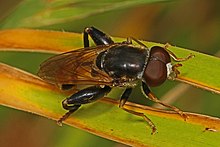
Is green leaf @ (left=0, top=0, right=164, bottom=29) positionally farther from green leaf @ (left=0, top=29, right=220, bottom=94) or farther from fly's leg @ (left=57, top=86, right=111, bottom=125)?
fly's leg @ (left=57, top=86, right=111, bottom=125)

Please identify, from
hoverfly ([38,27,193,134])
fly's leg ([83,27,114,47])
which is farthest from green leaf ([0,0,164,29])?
hoverfly ([38,27,193,134])

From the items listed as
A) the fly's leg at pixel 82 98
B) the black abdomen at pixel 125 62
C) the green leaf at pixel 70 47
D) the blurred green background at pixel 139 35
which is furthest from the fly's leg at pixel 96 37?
the blurred green background at pixel 139 35

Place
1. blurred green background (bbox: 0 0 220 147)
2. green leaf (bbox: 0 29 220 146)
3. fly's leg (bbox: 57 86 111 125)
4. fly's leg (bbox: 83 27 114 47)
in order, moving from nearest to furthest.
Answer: green leaf (bbox: 0 29 220 146)
fly's leg (bbox: 57 86 111 125)
fly's leg (bbox: 83 27 114 47)
blurred green background (bbox: 0 0 220 147)

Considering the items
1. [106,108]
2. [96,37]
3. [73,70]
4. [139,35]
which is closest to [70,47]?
[73,70]

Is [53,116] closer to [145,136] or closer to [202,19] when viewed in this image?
[145,136]

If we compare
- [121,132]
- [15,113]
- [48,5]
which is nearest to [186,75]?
[121,132]

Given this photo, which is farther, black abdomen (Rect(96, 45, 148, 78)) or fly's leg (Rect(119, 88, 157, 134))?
black abdomen (Rect(96, 45, 148, 78))

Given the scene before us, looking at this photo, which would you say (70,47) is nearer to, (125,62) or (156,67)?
(125,62)
